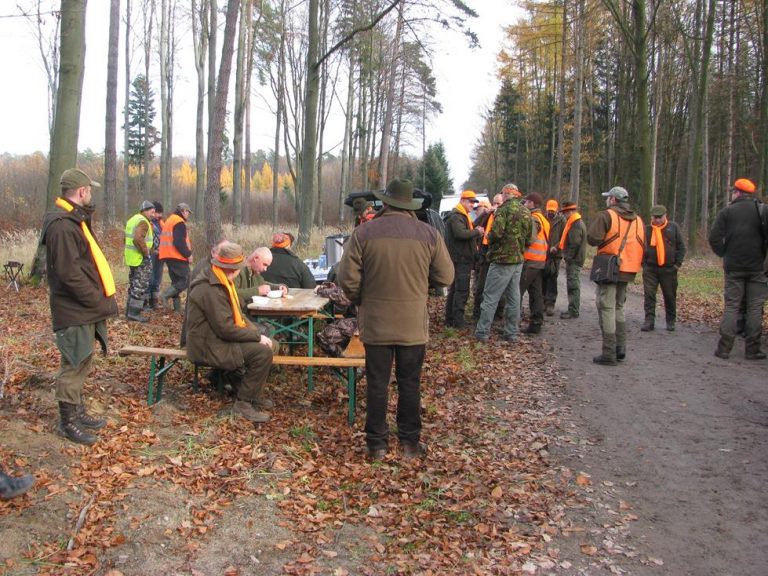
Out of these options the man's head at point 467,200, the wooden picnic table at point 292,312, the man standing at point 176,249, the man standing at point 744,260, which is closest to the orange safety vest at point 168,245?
the man standing at point 176,249

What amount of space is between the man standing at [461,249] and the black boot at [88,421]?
579 cm

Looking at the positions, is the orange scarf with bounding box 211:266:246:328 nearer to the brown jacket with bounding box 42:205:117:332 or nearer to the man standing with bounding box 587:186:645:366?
the brown jacket with bounding box 42:205:117:332

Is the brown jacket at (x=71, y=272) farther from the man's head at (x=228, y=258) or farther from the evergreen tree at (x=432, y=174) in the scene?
the evergreen tree at (x=432, y=174)

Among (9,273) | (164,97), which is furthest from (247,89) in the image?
(9,273)

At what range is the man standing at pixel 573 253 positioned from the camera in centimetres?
1117

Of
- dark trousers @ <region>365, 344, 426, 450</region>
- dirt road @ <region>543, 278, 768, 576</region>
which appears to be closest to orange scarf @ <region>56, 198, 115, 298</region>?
dark trousers @ <region>365, 344, 426, 450</region>

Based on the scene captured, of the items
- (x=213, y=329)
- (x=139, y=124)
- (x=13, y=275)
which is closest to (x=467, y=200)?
(x=213, y=329)

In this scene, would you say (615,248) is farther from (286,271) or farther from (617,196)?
(286,271)

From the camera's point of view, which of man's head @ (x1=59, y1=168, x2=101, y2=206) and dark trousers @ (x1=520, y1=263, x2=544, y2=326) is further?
dark trousers @ (x1=520, y1=263, x2=544, y2=326)

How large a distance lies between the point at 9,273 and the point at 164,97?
1843cm

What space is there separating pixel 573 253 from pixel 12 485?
9.42 m

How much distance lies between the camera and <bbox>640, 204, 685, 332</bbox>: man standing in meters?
9.80

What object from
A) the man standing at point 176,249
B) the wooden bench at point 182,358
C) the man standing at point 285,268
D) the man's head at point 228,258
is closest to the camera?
the man's head at point 228,258

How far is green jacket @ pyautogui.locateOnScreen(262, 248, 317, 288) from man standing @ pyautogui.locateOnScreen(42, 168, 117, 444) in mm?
3272
